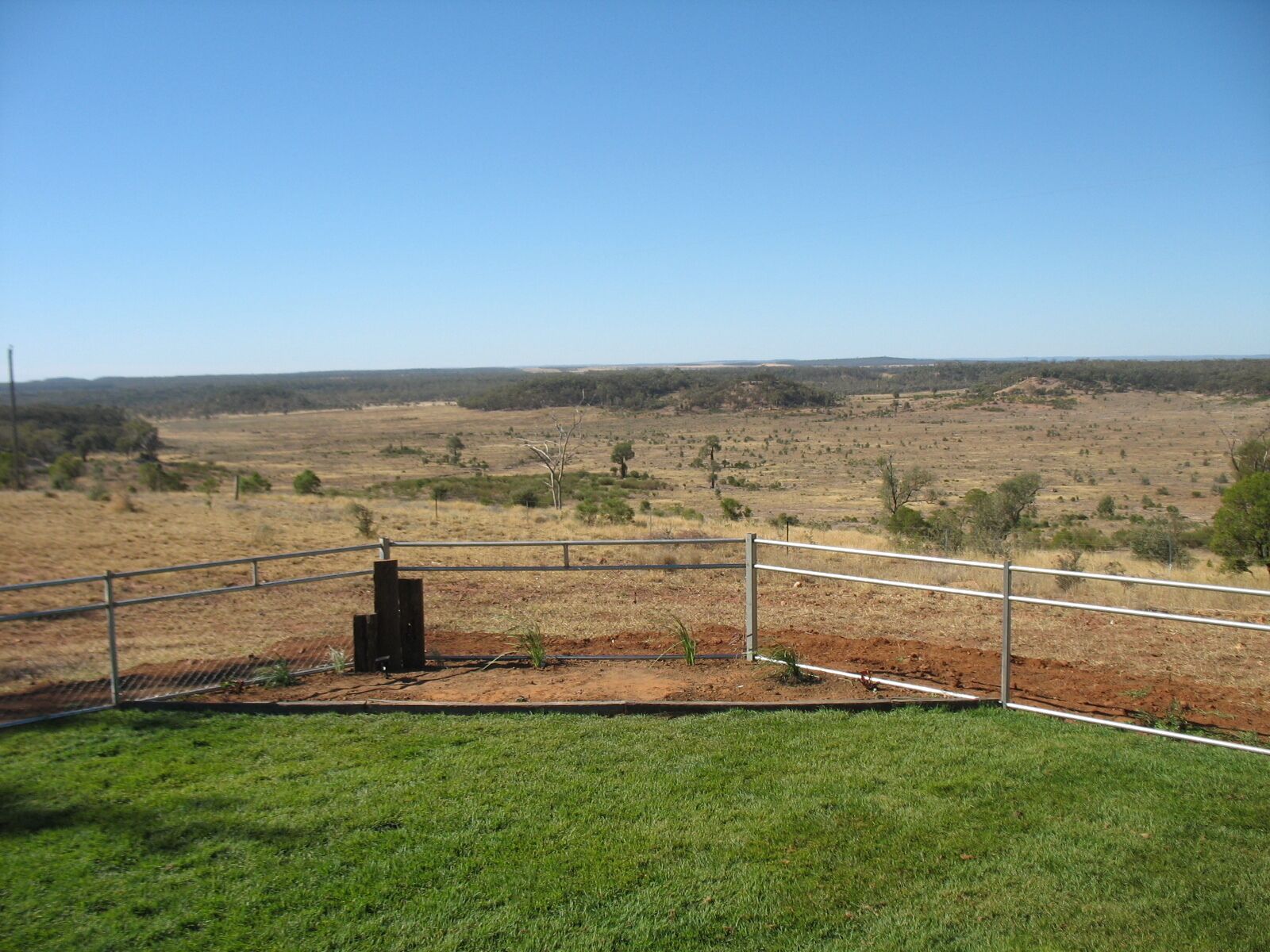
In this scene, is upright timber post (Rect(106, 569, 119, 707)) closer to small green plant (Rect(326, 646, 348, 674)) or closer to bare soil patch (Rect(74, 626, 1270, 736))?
bare soil patch (Rect(74, 626, 1270, 736))

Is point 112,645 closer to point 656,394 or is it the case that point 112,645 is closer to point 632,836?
point 632,836

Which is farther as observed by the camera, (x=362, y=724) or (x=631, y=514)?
(x=631, y=514)

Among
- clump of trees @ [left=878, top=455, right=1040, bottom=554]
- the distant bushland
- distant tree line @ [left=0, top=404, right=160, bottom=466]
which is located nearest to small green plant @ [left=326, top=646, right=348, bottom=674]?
clump of trees @ [left=878, top=455, right=1040, bottom=554]

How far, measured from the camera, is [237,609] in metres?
14.9

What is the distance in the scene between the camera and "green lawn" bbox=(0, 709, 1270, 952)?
462cm

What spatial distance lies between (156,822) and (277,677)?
327cm

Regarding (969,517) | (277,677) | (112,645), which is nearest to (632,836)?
(277,677)

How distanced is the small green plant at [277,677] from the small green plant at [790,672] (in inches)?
181

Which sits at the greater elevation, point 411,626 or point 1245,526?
point 411,626

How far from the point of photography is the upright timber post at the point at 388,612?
9.46 metres

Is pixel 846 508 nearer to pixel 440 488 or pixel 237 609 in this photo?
pixel 440 488

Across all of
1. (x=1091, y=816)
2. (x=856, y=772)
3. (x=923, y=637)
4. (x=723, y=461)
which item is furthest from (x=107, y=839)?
(x=723, y=461)

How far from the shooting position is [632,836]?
18.1ft

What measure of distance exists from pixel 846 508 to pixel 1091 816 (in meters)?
38.9
